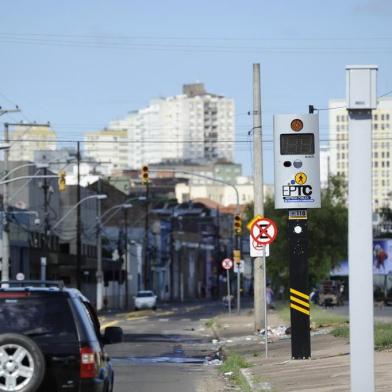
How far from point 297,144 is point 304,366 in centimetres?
437

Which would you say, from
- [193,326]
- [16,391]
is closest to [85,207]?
[193,326]

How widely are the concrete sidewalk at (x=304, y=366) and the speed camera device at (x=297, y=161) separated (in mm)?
3224

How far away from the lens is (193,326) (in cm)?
4991

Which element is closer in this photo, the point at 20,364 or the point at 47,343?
the point at 20,364

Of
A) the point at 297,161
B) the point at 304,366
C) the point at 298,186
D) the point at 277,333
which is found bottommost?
the point at 277,333

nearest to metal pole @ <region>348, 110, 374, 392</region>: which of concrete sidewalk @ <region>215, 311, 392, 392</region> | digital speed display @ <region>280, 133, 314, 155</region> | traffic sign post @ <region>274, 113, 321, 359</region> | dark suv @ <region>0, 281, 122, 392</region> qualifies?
dark suv @ <region>0, 281, 122, 392</region>

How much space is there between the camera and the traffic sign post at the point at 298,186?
23.5m

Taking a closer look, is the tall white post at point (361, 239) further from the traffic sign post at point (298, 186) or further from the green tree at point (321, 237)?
the green tree at point (321, 237)

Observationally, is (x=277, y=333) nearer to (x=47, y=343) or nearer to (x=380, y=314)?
(x=380, y=314)

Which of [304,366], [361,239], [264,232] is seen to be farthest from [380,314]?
[361,239]

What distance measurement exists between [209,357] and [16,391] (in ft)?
59.7

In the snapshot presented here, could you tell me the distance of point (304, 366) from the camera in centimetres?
2288

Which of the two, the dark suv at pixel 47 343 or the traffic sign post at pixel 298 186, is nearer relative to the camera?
the dark suv at pixel 47 343

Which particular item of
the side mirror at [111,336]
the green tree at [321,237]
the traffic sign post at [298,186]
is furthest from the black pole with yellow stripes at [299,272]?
the green tree at [321,237]
